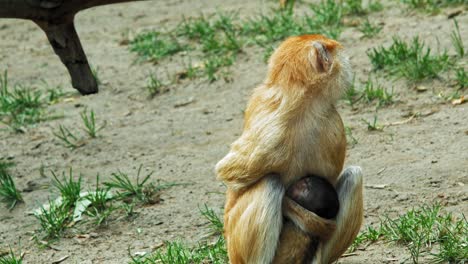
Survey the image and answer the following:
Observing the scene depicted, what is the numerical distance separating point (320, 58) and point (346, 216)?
1.01 m

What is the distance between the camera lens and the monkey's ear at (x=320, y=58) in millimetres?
5590

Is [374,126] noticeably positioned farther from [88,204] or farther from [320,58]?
[320,58]

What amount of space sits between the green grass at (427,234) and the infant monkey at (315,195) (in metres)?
0.71

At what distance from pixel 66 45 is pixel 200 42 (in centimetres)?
417

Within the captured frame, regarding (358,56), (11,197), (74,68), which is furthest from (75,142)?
(358,56)

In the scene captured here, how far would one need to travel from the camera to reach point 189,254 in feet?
21.4

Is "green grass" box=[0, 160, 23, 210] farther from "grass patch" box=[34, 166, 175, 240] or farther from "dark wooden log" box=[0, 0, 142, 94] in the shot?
"dark wooden log" box=[0, 0, 142, 94]

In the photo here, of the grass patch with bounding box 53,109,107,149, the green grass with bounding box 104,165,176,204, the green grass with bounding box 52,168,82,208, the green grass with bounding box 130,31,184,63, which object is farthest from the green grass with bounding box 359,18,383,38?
the green grass with bounding box 52,168,82,208

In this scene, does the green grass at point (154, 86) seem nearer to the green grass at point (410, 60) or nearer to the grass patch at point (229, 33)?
the grass patch at point (229, 33)

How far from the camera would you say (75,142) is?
8992mm

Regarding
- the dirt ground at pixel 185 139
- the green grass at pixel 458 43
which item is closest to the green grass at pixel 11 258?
the dirt ground at pixel 185 139

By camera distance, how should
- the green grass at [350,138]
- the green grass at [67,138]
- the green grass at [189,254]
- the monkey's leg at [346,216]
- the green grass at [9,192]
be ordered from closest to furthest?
the monkey's leg at [346,216] → the green grass at [189,254] → the green grass at [9,192] → the green grass at [350,138] → the green grass at [67,138]

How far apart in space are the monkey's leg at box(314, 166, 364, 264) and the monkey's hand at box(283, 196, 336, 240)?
0.10m

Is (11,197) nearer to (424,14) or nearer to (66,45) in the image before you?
(66,45)
